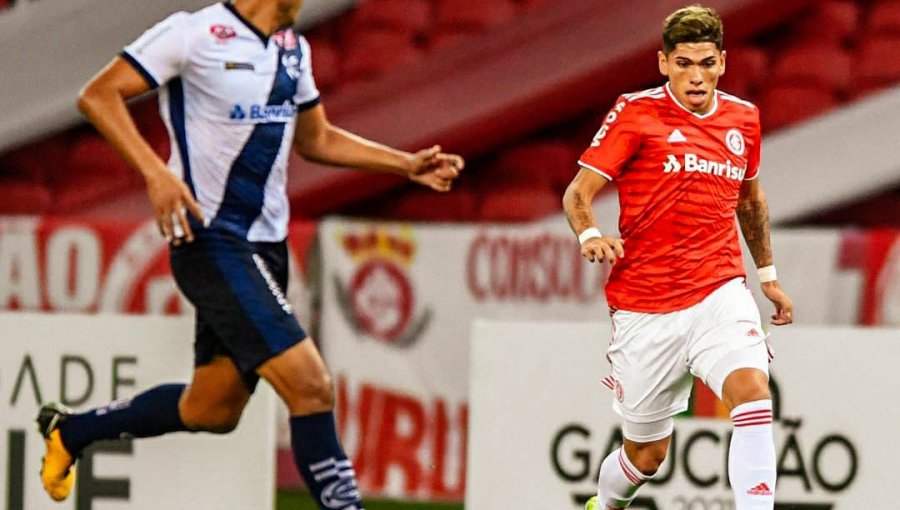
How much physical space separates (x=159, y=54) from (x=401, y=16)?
4366mm

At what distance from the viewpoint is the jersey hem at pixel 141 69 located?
14.0 feet

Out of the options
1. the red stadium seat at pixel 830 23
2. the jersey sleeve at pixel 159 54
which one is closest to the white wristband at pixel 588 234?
the jersey sleeve at pixel 159 54

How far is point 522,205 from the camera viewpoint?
796 cm

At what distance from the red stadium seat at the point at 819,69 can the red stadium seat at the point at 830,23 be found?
83mm

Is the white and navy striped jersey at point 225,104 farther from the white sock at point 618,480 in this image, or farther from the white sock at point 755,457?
the white sock at point 755,457

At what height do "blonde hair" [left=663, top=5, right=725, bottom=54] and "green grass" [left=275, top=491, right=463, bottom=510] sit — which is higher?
"blonde hair" [left=663, top=5, right=725, bottom=54]

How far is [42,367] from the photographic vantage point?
5359 millimetres

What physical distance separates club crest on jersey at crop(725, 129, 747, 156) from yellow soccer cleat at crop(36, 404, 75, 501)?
2002 millimetres

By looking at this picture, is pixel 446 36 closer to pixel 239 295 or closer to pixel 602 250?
pixel 239 295

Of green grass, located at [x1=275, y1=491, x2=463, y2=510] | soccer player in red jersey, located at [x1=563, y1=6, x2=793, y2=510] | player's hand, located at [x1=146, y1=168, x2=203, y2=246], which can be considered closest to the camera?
player's hand, located at [x1=146, y1=168, x2=203, y2=246]

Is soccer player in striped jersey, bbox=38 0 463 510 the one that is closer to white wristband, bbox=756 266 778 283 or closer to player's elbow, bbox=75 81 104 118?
player's elbow, bbox=75 81 104 118

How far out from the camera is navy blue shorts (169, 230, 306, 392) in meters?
4.33

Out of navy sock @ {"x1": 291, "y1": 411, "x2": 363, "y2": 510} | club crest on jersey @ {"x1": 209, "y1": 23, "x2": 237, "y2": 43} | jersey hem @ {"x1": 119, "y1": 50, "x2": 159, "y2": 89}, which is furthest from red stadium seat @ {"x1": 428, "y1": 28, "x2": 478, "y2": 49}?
navy sock @ {"x1": 291, "y1": 411, "x2": 363, "y2": 510}

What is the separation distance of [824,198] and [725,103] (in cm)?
339
